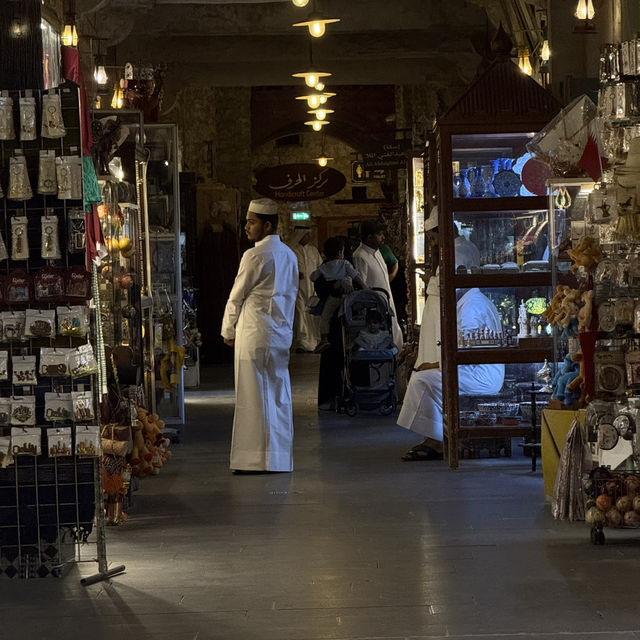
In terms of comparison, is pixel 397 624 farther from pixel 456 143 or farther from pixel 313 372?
pixel 313 372

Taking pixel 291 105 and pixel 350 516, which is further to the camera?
pixel 291 105

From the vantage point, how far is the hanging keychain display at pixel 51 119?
534 cm

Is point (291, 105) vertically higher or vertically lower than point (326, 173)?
higher

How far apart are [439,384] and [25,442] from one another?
3841 millimetres

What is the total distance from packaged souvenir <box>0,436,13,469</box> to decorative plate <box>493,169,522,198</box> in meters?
3.99

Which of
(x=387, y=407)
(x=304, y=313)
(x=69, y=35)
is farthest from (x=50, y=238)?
(x=304, y=313)

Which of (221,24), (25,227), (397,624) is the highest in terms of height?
(221,24)

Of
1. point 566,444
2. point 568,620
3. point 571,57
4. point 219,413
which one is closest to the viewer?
point 568,620

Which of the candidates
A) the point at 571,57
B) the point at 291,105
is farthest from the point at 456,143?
the point at 291,105

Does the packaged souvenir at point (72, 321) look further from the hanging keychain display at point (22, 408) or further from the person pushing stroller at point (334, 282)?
the person pushing stroller at point (334, 282)

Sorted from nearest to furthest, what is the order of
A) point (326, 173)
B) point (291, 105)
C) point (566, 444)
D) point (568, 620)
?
point (568, 620)
point (566, 444)
point (326, 173)
point (291, 105)

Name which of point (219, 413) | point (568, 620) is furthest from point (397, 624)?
point (219, 413)

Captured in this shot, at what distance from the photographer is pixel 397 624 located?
449 centimetres

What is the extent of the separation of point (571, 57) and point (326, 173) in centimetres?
1267
